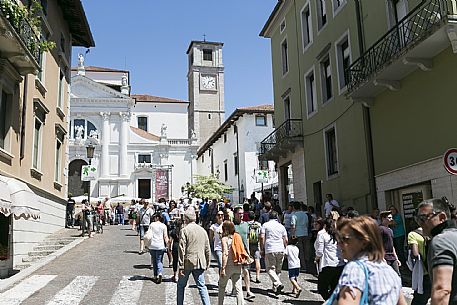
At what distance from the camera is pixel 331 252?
9203 millimetres

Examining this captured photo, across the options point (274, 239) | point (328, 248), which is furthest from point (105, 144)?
point (328, 248)

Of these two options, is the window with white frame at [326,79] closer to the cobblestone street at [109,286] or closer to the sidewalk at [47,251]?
the cobblestone street at [109,286]

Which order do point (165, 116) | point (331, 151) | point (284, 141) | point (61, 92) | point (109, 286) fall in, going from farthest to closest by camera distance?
point (165, 116) < point (284, 141) < point (61, 92) < point (331, 151) < point (109, 286)

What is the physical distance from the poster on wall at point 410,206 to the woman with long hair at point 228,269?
6.54 metres

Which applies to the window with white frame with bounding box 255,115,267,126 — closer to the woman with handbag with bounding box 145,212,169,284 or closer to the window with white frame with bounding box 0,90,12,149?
the window with white frame with bounding box 0,90,12,149

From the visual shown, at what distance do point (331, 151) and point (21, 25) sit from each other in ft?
40.2

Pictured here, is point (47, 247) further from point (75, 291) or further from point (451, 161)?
point (451, 161)

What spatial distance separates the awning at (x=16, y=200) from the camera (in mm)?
11823

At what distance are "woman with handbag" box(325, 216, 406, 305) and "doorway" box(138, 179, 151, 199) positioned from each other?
48.2 metres

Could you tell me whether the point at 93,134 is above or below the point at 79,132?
below

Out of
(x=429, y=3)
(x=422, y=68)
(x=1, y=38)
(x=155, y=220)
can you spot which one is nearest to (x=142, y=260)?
(x=155, y=220)

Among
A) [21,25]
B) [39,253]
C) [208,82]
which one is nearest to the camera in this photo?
[21,25]

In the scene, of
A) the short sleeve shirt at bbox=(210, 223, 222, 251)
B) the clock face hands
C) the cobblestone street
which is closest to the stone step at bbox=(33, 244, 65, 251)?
the cobblestone street

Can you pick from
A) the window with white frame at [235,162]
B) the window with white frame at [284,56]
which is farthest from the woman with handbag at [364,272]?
the window with white frame at [235,162]
